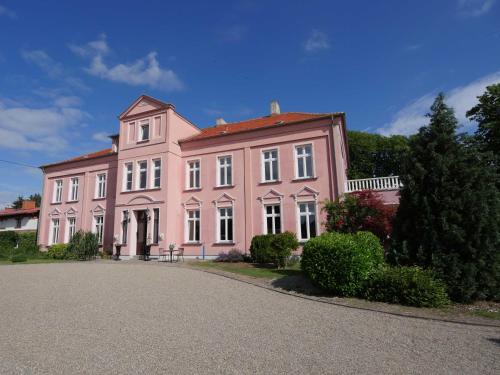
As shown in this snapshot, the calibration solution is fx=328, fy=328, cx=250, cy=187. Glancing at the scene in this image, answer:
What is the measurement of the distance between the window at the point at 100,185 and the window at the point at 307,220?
15.7 meters

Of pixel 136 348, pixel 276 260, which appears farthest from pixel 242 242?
pixel 136 348

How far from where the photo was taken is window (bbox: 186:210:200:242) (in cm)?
2093

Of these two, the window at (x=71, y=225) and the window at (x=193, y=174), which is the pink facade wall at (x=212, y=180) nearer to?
the window at (x=193, y=174)

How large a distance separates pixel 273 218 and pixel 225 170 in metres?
4.59

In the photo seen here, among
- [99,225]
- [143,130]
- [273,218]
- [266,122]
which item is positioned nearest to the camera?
[273,218]

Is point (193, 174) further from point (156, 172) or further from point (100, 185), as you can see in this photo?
point (100, 185)

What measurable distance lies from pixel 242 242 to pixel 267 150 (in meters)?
5.76

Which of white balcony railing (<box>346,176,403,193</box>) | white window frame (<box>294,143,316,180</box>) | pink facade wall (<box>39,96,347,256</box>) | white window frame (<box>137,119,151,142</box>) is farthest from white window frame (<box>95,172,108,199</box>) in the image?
white balcony railing (<box>346,176,403,193</box>)

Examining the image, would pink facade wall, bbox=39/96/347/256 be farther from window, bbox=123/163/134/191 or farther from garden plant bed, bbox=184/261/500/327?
garden plant bed, bbox=184/261/500/327

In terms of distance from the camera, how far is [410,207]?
353 inches

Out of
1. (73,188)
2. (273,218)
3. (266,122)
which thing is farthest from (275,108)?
(73,188)

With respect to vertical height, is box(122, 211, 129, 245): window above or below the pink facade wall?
below

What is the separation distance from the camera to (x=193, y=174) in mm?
22156

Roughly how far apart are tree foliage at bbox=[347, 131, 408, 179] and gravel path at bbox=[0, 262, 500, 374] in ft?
100
